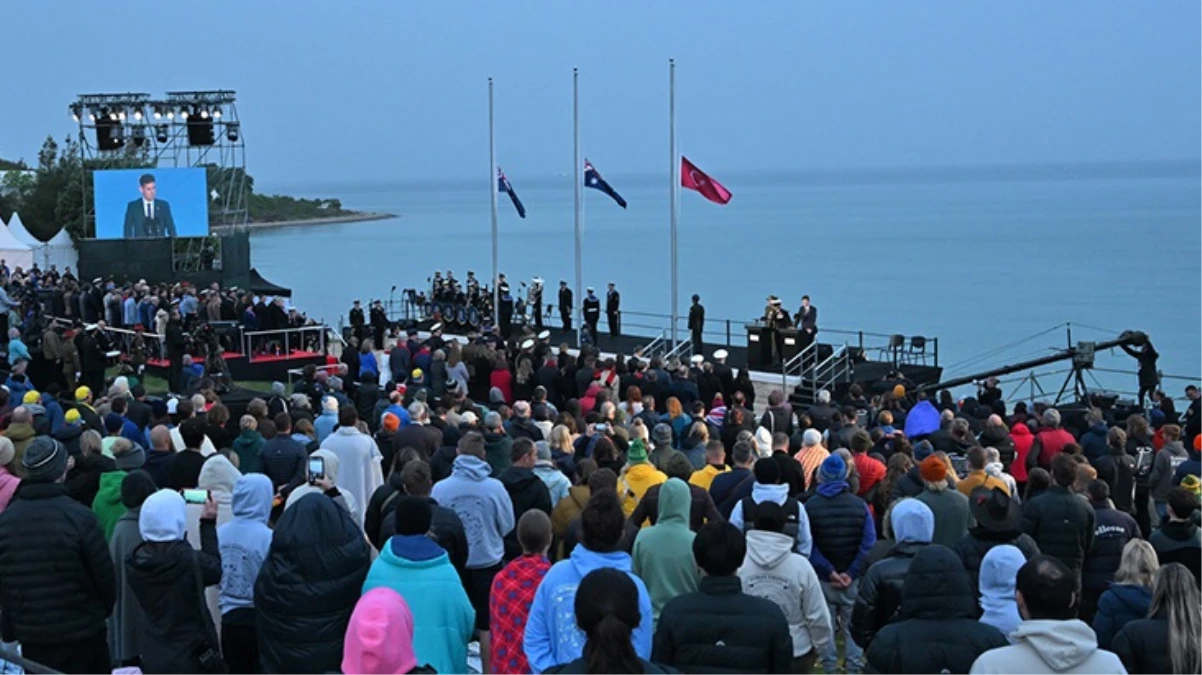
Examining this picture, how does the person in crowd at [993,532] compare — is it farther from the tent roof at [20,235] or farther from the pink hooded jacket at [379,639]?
the tent roof at [20,235]

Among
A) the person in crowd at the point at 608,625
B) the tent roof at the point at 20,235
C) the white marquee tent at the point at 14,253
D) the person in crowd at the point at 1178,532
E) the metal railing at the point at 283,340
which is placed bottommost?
the metal railing at the point at 283,340

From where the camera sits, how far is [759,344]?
2612 centimetres

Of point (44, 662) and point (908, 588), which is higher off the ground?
point (908, 588)

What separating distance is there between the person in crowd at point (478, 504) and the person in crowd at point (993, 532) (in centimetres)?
254

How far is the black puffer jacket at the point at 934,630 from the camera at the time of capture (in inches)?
204

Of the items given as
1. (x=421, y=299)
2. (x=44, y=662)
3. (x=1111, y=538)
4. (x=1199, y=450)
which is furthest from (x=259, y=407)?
(x=421, y=299)

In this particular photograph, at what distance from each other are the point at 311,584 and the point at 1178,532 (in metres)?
4.16

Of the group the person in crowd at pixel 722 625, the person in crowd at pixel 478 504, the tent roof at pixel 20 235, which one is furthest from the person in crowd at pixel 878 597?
the tent roof at pixel 20 235

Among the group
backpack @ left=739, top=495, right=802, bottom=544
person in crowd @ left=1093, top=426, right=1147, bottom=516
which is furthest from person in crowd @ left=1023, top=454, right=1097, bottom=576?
person in crowd @ left=1093, top=426, right=1147, bottom=516

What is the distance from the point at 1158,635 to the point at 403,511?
9.82 ft

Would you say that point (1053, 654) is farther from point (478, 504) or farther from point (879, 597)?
point (478, 504)

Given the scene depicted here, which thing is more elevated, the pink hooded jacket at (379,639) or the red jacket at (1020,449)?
the pink hooded jacket at (379,639)

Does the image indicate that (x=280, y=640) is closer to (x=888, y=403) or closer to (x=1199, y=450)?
(x=1199, y=450)

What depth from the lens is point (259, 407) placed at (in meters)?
11.3
